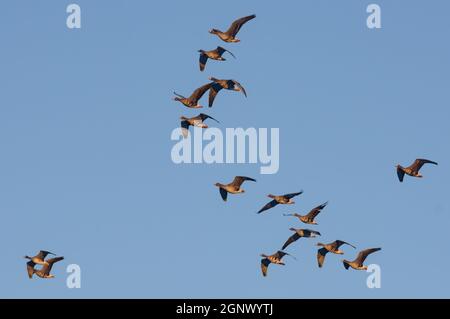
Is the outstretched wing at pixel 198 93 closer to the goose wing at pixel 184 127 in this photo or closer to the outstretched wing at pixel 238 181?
the goose wing at pixel 184 127

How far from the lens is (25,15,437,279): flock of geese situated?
119 meters

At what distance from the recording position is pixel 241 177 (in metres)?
120

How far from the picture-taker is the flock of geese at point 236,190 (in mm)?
119000

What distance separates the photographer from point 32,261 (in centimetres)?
12700

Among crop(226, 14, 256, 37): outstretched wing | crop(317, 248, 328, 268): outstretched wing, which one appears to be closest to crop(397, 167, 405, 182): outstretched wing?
crop(317, 248, 328, 268): outstretched wing

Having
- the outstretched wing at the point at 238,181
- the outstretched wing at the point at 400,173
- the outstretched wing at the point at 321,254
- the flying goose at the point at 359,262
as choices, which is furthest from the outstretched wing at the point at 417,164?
the outstretched wing at the point at 238,181

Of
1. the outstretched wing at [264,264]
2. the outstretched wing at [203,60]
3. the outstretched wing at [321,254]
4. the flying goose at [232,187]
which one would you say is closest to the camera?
the flying goose at [232,187]

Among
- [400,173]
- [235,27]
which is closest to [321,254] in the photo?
[400,173]

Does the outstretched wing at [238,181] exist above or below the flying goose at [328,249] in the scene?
above

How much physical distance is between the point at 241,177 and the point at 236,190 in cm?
94

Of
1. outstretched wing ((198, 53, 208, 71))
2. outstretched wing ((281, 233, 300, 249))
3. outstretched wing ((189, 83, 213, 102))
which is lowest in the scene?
outstretched wing ((281, 233, 300, 249))

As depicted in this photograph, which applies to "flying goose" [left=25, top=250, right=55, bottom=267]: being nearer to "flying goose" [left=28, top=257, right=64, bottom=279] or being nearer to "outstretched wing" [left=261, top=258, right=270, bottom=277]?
"flying goose" [left=28, top=257, right=64, bottom=279]
